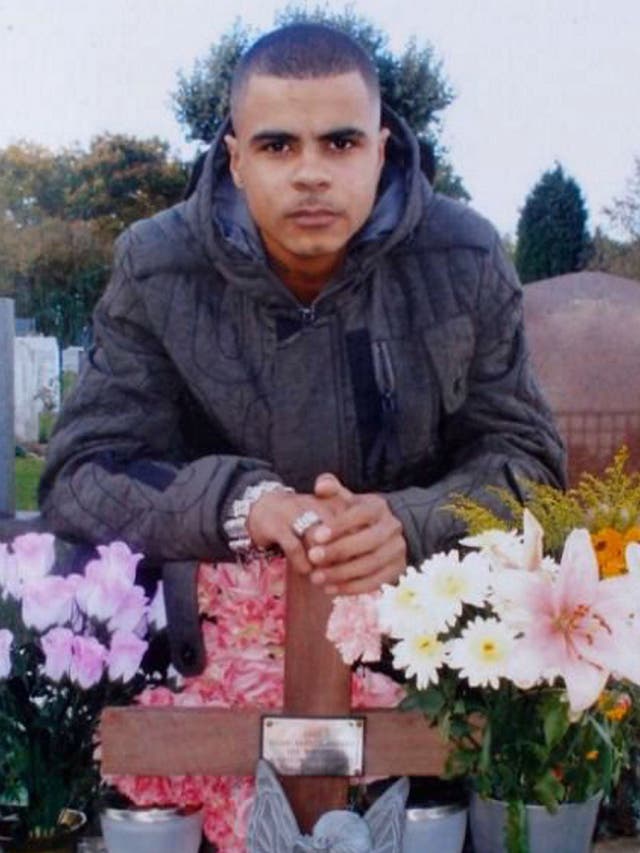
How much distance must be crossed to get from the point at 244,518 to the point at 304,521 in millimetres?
125

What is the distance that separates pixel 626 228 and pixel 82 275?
25.8 ft

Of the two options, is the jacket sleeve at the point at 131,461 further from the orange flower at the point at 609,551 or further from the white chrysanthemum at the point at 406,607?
the orange flower at the point at 609,551

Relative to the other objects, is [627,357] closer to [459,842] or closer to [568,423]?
[568,423]

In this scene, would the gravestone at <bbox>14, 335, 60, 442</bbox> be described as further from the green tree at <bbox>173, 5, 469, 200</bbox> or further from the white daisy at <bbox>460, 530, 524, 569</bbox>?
the white daisy at <bbox>460, 530, 524, 569</bbox>

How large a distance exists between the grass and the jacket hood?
6444 mm

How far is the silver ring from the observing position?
75.5 inches

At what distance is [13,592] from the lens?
2.17 metres

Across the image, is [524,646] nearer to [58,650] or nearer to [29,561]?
[58,650]

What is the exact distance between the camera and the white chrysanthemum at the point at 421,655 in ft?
5.80

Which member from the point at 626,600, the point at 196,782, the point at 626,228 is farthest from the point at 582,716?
the point at 626,228

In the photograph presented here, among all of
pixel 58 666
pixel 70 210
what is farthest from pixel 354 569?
pixel 70 210

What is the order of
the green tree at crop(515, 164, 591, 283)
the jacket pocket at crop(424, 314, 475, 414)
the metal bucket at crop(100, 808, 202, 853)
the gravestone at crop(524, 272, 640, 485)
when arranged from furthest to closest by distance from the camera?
the green tree at crop(515, 164, 591, 283) < the gravestone at crop(524, 272, 640, 485) < the jacket pocket at crop(424, 314, 475, 414) < the metal bucket at crop(100, 808, 202, 853)

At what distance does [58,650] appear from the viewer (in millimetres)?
2078

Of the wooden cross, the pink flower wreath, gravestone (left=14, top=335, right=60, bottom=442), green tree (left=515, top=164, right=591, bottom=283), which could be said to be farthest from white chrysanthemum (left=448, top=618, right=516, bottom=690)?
green tree (left=515, top=164, right=591, bottom=283)
